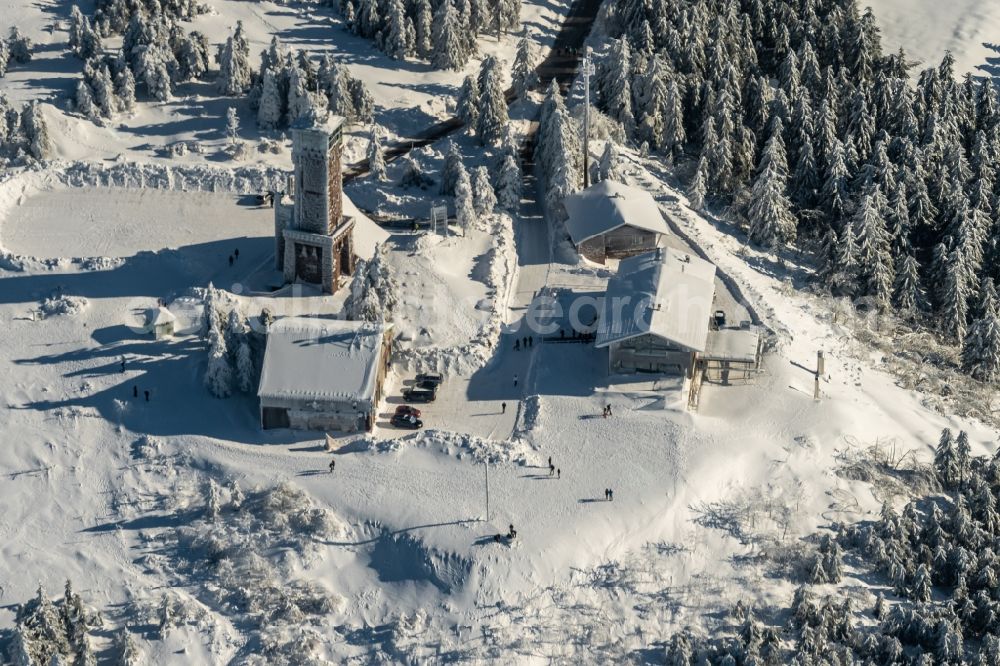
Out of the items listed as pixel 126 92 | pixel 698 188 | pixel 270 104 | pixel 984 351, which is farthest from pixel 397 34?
pixel 984 351

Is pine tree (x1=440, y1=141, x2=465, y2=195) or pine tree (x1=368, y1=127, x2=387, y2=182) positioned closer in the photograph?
pine tree (x1=440, y1=141, x2=465, y2=195)

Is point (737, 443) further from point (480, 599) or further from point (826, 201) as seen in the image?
point (826, 201)

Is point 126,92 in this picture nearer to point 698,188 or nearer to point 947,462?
point 698,188

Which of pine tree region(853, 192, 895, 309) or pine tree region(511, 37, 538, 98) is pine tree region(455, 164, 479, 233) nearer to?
pine tree region(511, 37, 538, 98)

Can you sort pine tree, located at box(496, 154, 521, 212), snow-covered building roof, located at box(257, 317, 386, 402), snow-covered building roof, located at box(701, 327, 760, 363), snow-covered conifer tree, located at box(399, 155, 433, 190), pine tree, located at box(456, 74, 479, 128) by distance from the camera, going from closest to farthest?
snow-covered building roof, located at box(257, 317, 386, 402), snow-covered building roof, located at box(701, 327, 760, 363), pine tree, located at box(496, 154, 521, 212), snow-covered conifer tree, located at box(399, 155, 433, 190), pine tree, located at box(456, 74, 479, 128)

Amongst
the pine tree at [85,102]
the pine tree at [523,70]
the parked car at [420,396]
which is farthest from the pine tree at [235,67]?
the parked car at [420,396]

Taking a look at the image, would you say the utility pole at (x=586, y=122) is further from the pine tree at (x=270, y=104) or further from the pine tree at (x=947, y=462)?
the pine tree at (x=947, y=462)

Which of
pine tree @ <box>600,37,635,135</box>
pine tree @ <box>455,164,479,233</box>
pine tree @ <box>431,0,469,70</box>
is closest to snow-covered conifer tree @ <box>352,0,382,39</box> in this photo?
pine tree @ <box>431,0,469,70</box>
